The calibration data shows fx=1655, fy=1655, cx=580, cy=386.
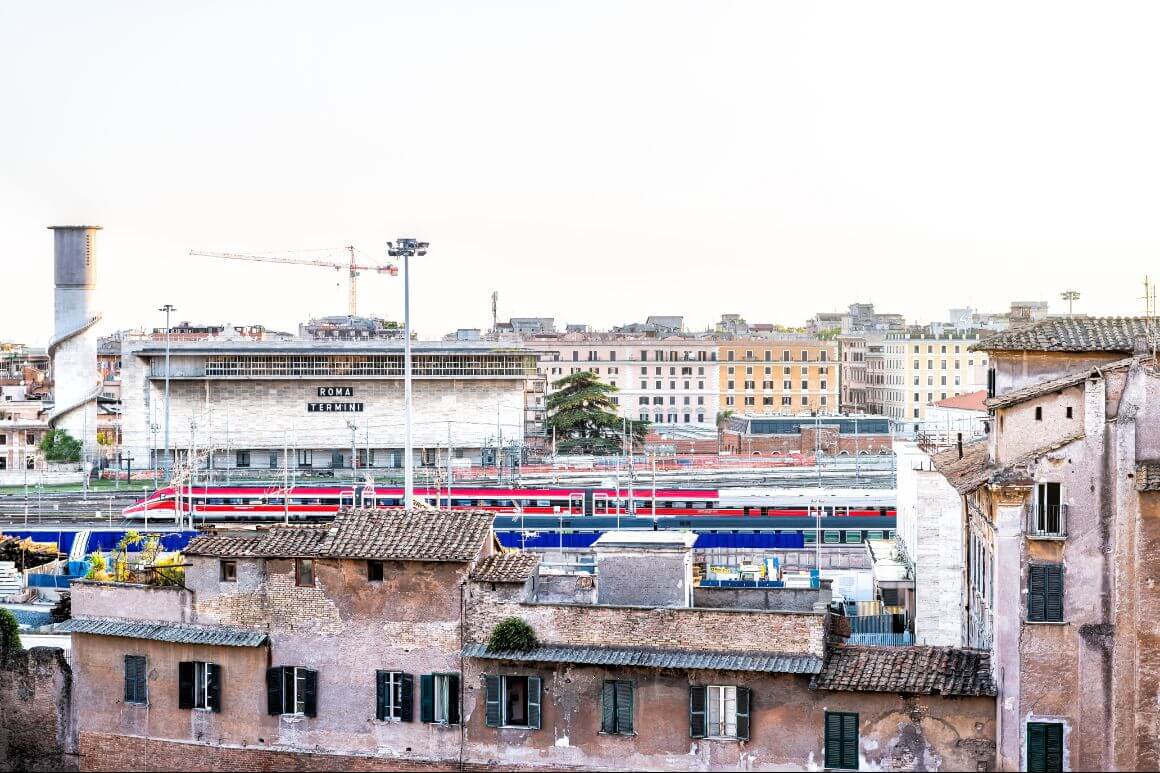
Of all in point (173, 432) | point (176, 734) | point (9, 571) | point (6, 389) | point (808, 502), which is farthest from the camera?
point (6, 389)

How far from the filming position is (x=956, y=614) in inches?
1395

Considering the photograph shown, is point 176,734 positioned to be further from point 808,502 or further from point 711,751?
point 808,502

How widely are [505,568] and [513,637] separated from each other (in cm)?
119

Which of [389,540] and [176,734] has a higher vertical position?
[389,540]

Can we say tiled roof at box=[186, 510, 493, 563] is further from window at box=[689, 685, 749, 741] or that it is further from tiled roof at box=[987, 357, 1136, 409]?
tiled roof at box=[987, 357, 1136, 409]

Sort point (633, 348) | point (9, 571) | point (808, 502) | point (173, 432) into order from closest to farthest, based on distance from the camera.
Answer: point (9, 571) → point (808, 502) → point (173, 432) → point (633, 348)

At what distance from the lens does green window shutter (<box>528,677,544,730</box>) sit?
25219 mm

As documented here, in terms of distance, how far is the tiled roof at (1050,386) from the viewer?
23734mm

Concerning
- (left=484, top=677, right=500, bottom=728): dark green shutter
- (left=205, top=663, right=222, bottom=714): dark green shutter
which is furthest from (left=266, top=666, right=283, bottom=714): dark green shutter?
(left=484, top=677, right=500, bottom=728): dark green shutter

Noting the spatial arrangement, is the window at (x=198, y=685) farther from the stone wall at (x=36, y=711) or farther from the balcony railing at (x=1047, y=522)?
the balcony railing at (x=1047, y=522)

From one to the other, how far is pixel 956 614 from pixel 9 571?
944 inches

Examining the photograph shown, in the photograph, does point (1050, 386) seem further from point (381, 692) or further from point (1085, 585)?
point (381, 692)

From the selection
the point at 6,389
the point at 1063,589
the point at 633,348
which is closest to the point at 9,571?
the point at 1063,589

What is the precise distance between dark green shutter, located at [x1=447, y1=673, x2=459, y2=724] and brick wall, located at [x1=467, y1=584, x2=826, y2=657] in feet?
2.27
